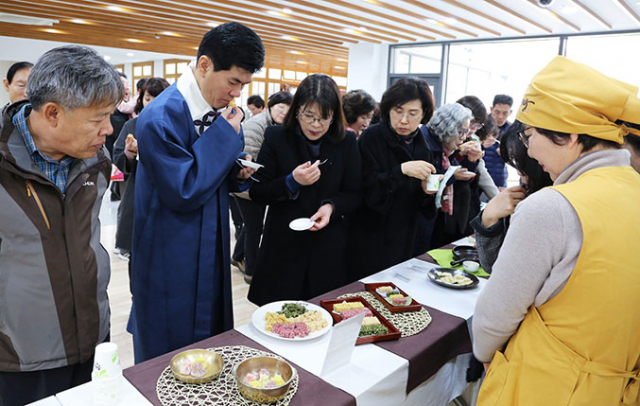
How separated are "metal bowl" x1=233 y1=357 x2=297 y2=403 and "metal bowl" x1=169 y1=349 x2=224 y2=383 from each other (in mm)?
63

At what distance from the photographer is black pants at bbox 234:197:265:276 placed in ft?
11.9

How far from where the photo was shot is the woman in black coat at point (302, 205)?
79.7 inches

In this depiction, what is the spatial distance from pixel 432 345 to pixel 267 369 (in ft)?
1.86

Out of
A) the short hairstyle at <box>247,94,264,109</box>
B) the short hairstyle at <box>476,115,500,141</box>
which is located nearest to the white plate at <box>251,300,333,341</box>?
the short hairstyle at <box>476,115,500,141</box>

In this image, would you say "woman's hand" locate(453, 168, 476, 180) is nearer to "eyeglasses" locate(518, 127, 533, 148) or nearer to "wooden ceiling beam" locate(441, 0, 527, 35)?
"eyeglasses" locate(518, 127, 533, 148)

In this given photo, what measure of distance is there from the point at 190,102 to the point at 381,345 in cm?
102

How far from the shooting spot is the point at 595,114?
1.00 metres

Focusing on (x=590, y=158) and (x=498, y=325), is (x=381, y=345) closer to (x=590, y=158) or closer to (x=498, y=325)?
(x=498, y=325)

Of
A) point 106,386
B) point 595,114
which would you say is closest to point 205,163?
point 106,386

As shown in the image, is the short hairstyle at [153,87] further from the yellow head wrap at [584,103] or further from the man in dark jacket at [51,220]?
the yellow head wrap at [584,103]

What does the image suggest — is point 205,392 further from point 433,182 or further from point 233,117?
point 433,182

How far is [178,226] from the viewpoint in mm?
1528

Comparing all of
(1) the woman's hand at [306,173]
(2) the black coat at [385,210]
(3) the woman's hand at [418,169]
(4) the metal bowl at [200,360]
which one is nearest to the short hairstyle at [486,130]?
(2) the black coat at [385,210]

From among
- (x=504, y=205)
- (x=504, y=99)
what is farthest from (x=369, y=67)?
(x=504, y=205)
